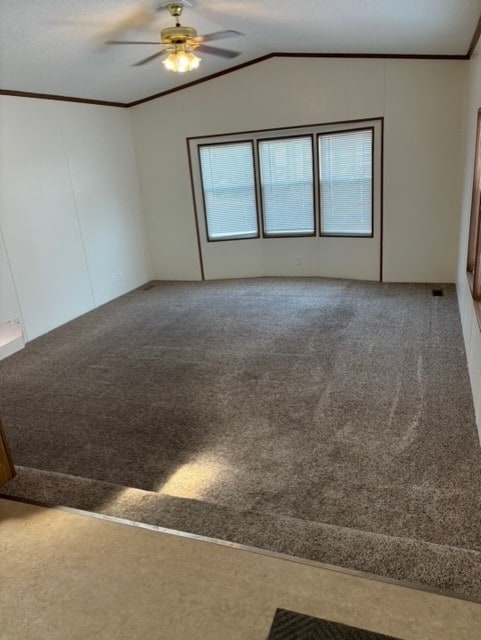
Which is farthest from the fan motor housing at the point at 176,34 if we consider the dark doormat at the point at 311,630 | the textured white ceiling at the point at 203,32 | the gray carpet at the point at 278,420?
the dark doormat at the point at 311,630

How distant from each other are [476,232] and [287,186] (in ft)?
9.96

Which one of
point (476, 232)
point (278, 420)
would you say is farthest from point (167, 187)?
point (278, 420)

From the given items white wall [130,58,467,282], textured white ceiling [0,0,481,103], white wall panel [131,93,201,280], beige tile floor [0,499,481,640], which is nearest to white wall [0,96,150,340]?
white wall panel [131,93,201,280]

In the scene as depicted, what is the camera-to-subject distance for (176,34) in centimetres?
338

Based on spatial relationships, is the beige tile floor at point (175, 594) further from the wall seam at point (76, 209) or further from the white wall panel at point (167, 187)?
the white wall panel at point (167, 187)

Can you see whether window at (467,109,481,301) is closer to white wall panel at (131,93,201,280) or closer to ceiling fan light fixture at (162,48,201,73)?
ceiling fan light fixture at (162,48,201,73)

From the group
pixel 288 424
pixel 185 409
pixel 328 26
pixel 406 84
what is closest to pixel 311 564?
pixel 288 424

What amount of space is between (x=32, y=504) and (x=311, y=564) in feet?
3.90

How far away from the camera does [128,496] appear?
6.72 ft

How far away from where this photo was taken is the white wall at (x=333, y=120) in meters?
5.23

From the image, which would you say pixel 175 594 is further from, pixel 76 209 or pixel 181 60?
pixel 76 209

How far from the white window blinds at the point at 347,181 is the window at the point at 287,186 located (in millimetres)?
204

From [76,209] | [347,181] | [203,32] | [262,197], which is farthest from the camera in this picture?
[262,197]

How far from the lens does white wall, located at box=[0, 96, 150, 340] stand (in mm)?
4707
